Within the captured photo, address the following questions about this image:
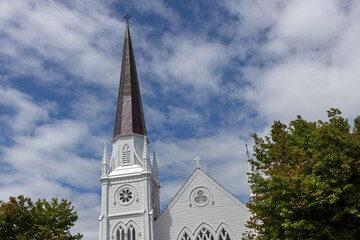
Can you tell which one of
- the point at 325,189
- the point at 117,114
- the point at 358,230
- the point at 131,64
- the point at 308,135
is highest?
the point at 131,64

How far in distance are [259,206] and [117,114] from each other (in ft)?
83.8

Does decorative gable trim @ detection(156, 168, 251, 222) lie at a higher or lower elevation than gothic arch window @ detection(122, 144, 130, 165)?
lower

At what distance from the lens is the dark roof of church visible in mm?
39469

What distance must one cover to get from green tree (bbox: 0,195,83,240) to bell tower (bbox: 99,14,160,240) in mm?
10017

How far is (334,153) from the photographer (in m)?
16.8

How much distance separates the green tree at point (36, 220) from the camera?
851 inches

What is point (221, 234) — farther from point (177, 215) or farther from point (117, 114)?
point (117, 114)

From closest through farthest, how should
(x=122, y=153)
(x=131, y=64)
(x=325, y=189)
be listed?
(x=325, y=189)
(x=122, y=153)
(x=131, y=64)

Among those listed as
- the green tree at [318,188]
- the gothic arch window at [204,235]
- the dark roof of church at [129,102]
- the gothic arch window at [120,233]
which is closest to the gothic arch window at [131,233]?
the gothic arch window at [120,233]

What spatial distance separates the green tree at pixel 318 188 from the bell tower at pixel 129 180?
1684 centimetres

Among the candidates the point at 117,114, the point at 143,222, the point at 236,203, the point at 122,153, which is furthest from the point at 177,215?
the point at 117,114

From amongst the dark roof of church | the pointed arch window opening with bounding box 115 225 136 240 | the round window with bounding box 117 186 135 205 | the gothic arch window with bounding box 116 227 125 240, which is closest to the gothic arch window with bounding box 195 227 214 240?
the pointed arch window opening with bounding box 115 225 136 240

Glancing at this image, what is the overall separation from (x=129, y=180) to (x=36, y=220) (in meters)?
13.5

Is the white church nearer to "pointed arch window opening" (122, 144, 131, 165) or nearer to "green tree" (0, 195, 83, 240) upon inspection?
"pointed arch window opening" (122, 144, 131, 165)
